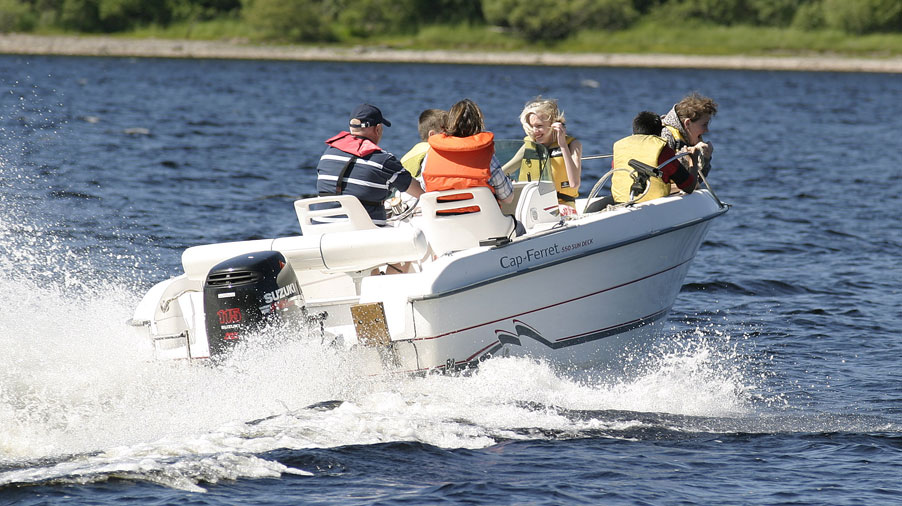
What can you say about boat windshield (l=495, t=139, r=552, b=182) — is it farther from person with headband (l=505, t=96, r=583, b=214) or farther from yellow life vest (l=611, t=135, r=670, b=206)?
yellow life vest (l=611, t=135, r=670, b=206)

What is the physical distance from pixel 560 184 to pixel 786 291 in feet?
13.9

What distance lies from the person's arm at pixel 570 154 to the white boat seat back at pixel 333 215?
4.47 feet

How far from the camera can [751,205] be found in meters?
16.0

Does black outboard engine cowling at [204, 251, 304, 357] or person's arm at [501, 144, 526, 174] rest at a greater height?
person's arm at [501, 144, 526, 174]

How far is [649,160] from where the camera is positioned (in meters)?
7.17

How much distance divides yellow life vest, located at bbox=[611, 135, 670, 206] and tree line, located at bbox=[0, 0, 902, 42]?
226 ft

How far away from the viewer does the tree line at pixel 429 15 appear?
2896 inches

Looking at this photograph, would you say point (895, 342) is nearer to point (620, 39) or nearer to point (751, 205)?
point (751, 205)

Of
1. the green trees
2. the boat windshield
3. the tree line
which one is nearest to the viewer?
the boat windshield

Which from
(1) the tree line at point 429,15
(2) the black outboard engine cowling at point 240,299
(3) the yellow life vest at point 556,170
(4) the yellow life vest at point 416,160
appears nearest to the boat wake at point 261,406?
(2) the black outboard engine cowling at point 240,299

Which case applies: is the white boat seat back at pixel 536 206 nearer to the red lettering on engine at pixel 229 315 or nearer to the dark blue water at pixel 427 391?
the dark blue water at pixel 427 391

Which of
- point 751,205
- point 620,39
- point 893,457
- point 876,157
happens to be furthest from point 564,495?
point 620,39

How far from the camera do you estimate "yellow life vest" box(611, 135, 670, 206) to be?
23.5ft

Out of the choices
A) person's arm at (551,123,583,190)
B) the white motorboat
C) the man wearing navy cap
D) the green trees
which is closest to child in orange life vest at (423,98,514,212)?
the white motorboat
